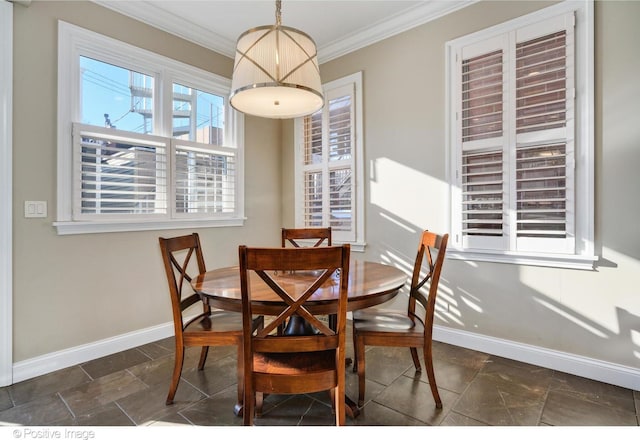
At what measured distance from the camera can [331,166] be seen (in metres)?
3.56

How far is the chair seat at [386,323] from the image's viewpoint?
6.15 feet

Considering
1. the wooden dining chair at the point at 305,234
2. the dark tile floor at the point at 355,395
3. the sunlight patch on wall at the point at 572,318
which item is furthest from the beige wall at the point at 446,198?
the wooden dining chair at the point at 305,234

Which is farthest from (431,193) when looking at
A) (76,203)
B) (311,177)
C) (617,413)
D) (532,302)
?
(76,203)

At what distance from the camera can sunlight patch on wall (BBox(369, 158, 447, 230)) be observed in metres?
2.86

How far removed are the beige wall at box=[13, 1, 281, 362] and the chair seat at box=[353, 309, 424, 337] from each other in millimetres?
1963

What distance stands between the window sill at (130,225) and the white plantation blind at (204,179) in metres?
0.11

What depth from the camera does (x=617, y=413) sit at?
1.79 meters

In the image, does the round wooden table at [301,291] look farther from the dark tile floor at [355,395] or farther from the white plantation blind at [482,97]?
the white plantation blind at [482,97]

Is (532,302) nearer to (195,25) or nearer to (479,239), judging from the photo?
(479,239)

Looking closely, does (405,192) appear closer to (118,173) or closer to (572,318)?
(572,318)

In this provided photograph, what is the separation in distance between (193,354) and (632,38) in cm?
383

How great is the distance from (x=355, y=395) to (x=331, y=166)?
7.56 feet

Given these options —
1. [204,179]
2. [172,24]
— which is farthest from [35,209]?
[172,24]

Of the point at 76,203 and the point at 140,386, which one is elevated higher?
the point at 76,203
